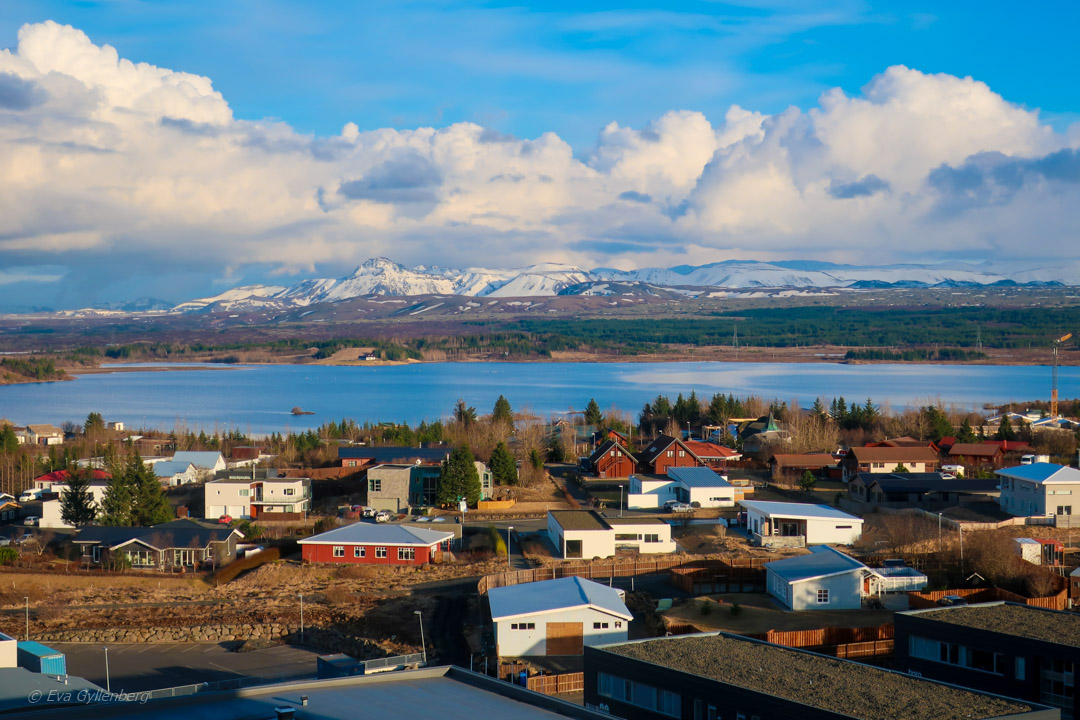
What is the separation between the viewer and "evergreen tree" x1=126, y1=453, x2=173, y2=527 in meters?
17.0

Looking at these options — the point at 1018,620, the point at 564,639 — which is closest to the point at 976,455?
the point at 1018,620

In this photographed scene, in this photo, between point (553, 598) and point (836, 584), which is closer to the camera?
point (553, 598)

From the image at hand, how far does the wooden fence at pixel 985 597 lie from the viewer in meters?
9.99

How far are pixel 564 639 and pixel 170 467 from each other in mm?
15295

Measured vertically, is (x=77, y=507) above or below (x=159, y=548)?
above

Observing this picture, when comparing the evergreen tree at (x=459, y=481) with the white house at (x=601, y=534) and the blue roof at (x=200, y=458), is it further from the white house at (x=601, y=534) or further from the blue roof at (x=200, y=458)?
the blue roof at (x=200, y=458)

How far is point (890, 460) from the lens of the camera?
21453mm

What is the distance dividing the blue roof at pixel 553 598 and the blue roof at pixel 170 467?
13.7 meters

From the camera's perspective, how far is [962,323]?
10331cm

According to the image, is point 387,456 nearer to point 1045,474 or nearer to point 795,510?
point 795,510

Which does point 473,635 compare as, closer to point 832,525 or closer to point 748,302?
point 832,525

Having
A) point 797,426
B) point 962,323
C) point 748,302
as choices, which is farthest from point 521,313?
point 797,426

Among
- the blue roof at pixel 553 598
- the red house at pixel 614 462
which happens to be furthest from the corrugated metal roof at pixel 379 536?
the red house at pixel 614 462

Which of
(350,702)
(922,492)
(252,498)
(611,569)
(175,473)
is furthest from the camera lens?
(175,473)
